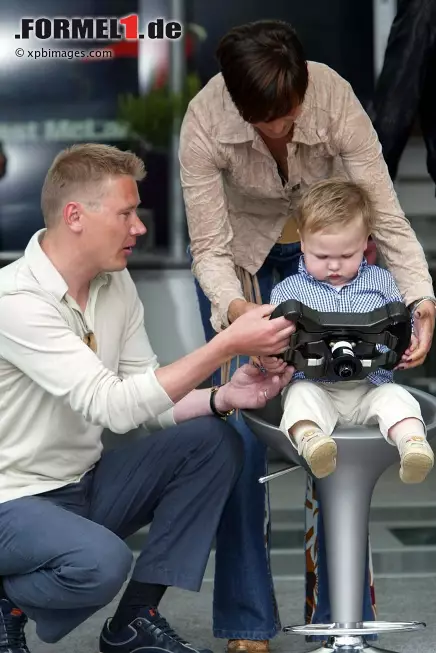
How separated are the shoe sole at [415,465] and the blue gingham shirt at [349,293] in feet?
1.08

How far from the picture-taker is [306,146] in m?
3.11

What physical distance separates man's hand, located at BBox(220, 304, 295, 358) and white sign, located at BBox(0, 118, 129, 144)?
8.27 ft

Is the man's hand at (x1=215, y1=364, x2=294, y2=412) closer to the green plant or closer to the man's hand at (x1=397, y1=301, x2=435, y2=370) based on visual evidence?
the man's hand at (x1=397, y1=301, x2=435, y2=370)

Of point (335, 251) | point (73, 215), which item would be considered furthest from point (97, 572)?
point (335, 251)

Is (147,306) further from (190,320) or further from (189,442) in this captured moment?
(189,442)

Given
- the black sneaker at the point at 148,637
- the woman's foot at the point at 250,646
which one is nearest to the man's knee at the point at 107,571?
the black sneaker at the point at 148,637

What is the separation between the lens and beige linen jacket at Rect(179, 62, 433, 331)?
10.1ft

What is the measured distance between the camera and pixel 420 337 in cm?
288

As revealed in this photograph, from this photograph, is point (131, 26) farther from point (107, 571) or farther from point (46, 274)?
point (107, 571)

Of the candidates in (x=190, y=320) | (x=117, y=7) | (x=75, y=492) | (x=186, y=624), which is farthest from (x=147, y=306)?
(x=75, y=492)

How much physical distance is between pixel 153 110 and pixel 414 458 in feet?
9.16

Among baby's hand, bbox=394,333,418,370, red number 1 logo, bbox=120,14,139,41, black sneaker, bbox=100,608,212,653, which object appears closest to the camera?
baby's hand, bbox=394,333,418,370

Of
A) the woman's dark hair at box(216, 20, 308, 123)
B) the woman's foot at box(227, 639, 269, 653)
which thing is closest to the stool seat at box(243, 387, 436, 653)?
the woman's foot at box(227, 639, 269, 653)

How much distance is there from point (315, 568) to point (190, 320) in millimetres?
2211
